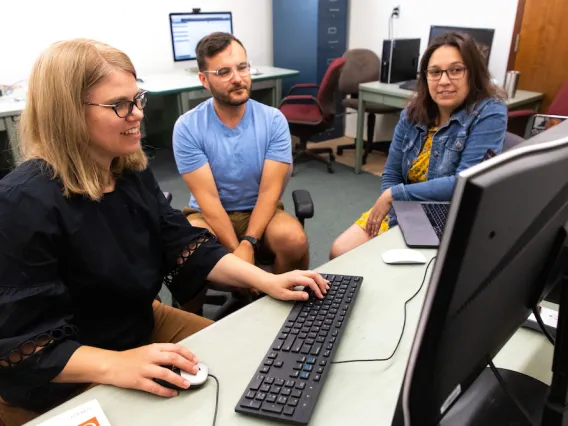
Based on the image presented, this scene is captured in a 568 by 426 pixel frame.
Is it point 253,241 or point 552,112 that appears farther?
point 552,112

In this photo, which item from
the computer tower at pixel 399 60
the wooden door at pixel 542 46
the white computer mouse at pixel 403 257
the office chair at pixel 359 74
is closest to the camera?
the white computer mouse at pixel 403 257

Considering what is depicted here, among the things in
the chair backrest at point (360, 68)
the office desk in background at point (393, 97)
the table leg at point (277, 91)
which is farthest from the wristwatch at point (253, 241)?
the chair backrest at point (360, 68)

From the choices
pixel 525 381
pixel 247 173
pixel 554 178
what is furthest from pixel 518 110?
pixel 554 178

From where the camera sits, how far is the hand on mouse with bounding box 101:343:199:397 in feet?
2.73

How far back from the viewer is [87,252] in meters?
1.03

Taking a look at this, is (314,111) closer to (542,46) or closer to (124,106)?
(542,46)

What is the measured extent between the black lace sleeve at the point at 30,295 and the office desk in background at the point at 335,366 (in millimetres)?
130

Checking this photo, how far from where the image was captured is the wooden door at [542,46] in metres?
3.37

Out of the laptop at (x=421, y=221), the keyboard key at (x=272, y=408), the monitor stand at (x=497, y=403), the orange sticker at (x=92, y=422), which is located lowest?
the orange sticker at (x=92, y=422)

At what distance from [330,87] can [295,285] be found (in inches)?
119

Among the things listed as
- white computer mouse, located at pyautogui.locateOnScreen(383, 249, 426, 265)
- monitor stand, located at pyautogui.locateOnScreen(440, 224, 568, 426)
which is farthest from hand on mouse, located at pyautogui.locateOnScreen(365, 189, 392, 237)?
monitor stand, located at pyautogui.locateOnScreen(440, 224, 568, 426)

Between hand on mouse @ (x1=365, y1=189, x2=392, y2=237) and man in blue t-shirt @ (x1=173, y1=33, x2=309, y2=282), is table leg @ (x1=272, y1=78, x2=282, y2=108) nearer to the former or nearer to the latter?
man in blue t-shirt @ (x1=173, y1=33, x2=309, y2=282)

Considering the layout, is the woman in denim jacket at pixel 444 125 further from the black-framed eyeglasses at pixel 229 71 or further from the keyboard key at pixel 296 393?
the keyboard key at pixel 296 393

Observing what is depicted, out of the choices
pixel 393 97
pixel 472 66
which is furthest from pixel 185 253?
pixel 393 97
